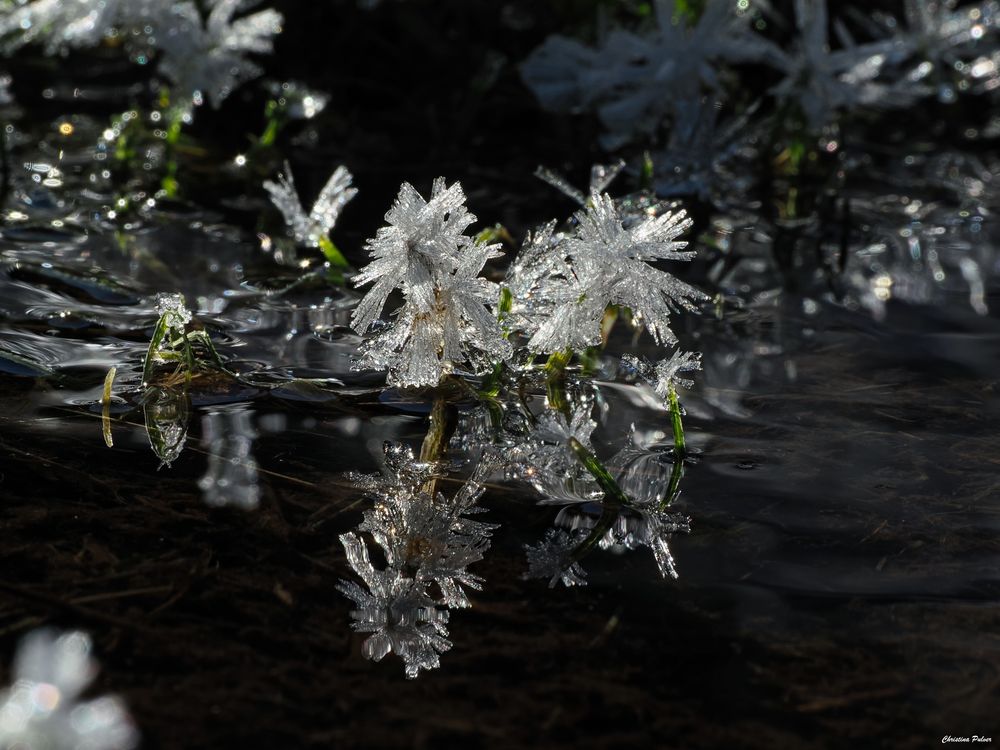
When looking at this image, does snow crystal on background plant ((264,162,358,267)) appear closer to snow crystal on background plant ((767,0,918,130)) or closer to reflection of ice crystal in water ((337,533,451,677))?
reflection of ice crystal in water ((337,533,451,677))

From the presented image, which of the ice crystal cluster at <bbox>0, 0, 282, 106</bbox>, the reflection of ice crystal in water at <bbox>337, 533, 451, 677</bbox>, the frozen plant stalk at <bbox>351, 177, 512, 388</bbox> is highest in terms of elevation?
the ice crystal cluster at <bbox>0, 0, 282, 106</bbox>

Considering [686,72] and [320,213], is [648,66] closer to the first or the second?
[686,72]

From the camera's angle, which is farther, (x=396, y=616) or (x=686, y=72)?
(x=686, y=72)

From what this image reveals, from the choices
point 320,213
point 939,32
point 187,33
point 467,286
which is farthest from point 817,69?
point 467,286

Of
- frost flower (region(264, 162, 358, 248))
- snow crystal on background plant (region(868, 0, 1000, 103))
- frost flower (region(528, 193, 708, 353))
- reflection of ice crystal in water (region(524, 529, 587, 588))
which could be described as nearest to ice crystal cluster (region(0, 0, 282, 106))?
frost flower (region(264, 162, 358, 248))

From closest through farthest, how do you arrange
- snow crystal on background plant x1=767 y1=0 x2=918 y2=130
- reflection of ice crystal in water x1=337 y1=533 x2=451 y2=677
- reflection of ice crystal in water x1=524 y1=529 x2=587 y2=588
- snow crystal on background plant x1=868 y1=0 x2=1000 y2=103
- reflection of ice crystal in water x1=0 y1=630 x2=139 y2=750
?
reflection of ice crystal in water x1=0 y1=630 x2=139 y2=750 → reflection of ice crystal in water x1=337 y1=533 x2=451 y2=677 → reflection of ice crystal in water x1=524 y1=529 x2=587 y2=588 → snow crystal on background plant x1=767 y1=0 x2=918 y2=130 → snow crystal on background plant x1=868 y1=0 x2=1000 y2=103

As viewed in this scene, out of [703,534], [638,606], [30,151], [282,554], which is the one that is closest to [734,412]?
[703,534]

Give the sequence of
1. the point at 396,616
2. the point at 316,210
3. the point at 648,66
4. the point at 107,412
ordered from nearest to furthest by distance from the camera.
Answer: the point at 396,616 < the point at 107,412 < the point at 316,210 < the point at 648,66
